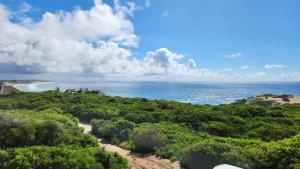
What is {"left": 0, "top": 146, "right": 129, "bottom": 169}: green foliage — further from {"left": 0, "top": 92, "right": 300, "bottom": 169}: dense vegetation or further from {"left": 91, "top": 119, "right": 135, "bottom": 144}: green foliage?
{"left": 91, "top": 119, "right": 135, "bottom": 144}: green foliage

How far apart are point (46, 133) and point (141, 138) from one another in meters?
4.01

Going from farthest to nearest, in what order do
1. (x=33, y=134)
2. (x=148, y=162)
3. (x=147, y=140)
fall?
(x=147, y=140), (x=148, y=162), (x=33, y=134)

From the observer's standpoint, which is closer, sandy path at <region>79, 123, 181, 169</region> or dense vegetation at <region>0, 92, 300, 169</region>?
dense vegetation at <region>0, 92, 300, 169</region>

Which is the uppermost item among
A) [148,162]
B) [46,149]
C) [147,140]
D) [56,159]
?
[46,149]

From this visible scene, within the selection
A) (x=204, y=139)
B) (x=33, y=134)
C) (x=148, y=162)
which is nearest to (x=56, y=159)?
(x=33, y=134)

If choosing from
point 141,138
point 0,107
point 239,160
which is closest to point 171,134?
point 141,138

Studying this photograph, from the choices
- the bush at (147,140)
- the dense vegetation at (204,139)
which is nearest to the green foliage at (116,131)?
the dense vegetation at (204,139)

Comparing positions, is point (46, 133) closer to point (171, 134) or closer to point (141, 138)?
point (141, 138)

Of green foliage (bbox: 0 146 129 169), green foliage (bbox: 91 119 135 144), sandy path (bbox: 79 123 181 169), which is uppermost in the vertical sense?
green foliage (bbox: 0 146 129 169)

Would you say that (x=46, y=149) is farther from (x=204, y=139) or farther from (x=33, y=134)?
(x=204, y=139)

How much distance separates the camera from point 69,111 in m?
24.8

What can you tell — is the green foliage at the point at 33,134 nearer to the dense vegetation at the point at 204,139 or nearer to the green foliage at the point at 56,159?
the dense vegetation at the point at 204,139

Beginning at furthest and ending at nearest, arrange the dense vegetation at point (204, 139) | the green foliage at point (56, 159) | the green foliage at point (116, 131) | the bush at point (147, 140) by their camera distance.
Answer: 1. the green foliage at point (116, 131)
2. the bush at point (147, 140)
3. the dense vegetation at point (204, 139)
4. the green foliage at point (56, 159)

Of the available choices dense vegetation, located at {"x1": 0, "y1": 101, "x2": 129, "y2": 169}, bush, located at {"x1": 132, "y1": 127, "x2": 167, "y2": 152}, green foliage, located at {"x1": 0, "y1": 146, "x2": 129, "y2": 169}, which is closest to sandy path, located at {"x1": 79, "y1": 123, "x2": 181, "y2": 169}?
bush, located at {"x1": 132, "y1": 127, "x2": 167, "y2": 152}
